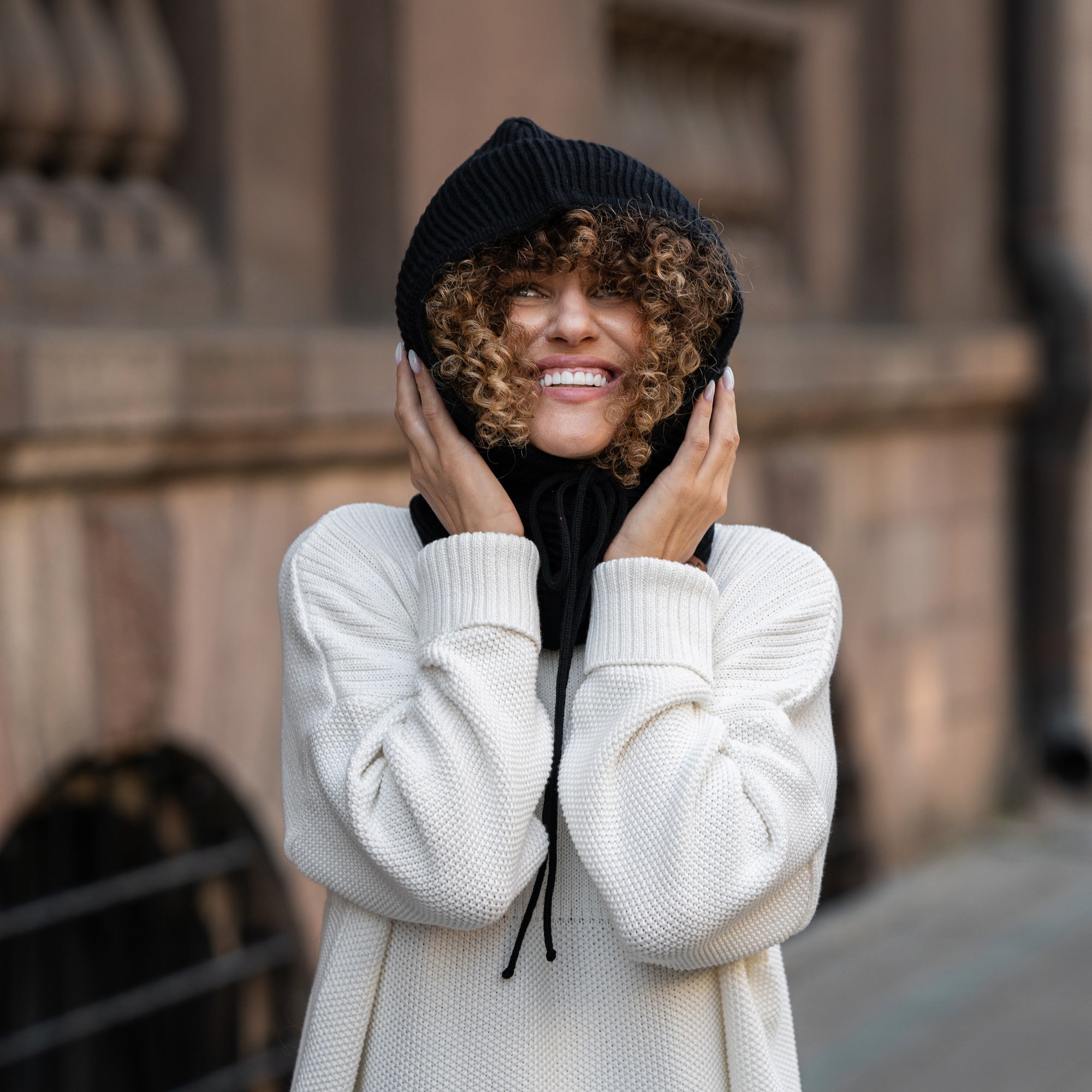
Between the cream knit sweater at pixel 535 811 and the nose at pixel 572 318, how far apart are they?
280mm

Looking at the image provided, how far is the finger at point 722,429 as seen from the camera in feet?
6.84

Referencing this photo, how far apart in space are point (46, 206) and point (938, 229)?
4.53m

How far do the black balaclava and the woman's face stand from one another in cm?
6

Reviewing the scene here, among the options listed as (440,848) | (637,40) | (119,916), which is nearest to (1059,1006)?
(119,916)

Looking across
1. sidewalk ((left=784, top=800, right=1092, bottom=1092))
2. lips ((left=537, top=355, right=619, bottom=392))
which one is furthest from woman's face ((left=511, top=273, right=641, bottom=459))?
sidewalk ((left=784, top=800, right=1092, bottom=1092))

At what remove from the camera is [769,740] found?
1908 mm

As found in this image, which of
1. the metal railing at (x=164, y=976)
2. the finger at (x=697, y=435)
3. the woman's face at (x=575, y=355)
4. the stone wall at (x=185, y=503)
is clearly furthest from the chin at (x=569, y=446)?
the metal railing at (x=164, y=976)

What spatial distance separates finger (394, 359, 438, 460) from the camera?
2.08 meters

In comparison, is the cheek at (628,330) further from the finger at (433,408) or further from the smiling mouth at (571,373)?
the finger at (433,408)

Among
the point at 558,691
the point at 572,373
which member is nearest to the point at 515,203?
the point at 572,373

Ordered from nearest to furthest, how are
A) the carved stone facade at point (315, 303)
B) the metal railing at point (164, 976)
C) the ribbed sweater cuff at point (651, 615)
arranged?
the ribbed sweater cuff at point (651, 615)
the carved stone facade at point (315, 303)
the metal railing at point (164, 976)

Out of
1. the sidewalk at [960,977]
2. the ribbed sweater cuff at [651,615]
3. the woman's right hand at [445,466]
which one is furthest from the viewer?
the sidewalk at [960,977]

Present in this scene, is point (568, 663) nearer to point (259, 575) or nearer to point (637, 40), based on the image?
point (259, 575)

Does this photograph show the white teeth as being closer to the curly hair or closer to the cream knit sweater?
the curly hair
